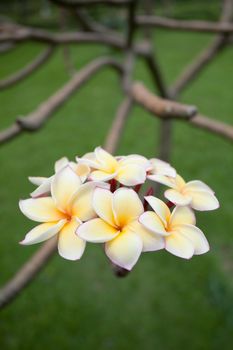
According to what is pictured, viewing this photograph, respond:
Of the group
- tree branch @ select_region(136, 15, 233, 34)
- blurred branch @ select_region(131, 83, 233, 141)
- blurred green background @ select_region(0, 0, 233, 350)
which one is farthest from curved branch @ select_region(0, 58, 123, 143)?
blurred green background @ select_region(0, 0, 233, 350)

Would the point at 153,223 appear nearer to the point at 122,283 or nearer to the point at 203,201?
the point at 203,201

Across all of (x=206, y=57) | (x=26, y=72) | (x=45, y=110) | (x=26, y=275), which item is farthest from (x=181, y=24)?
(x=26, y=275)

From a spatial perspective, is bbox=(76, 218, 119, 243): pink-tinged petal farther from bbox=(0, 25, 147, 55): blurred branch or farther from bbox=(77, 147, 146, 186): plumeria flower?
bbox=(0, 25, 147, 55): blurred branch

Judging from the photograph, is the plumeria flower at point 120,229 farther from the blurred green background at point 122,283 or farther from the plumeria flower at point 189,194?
the blurred green background at point 122,283

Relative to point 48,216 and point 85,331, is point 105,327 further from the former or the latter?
point 48,216

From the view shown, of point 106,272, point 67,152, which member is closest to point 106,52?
point 67,152

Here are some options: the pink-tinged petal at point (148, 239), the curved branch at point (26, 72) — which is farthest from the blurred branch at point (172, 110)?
the curved branch at point (26, 72)

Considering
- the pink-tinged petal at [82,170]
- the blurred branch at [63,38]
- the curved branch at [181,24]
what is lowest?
the blurred branch at [63,38]
